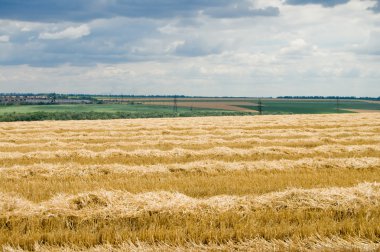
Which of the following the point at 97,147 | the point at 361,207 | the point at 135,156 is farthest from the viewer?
the point at 97,147

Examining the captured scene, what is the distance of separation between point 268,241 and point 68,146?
1676 centimetres

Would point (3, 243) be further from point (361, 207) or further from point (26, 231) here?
point (361, 207)

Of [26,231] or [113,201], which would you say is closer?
[26,231]

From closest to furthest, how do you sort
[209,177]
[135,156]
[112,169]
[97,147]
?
[209,177], [112,169], [135,156], [97,147]

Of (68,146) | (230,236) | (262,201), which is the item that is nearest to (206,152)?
(68,146)

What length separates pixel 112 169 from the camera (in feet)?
46.7

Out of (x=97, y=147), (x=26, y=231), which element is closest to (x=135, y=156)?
(x=97, y=147)

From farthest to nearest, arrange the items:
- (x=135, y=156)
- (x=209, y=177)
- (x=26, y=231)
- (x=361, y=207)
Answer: (x=135, y=156), (x=209, y=177), (x=361, y=207), (x=26, y=231)

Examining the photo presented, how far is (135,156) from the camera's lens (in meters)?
17.8

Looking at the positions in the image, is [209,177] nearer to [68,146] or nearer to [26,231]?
[26,231]

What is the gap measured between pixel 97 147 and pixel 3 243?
14600 millimetres

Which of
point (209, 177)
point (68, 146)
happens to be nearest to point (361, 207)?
point (209, 177)

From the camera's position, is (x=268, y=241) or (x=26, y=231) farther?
(x=26, y=231)

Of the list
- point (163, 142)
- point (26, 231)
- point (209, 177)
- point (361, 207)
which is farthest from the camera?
point (163, 142)
